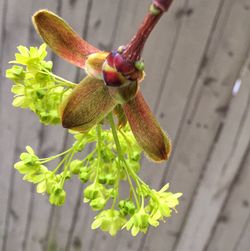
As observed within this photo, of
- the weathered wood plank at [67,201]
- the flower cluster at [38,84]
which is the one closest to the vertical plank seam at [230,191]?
the weathered wood plank at [67,201]

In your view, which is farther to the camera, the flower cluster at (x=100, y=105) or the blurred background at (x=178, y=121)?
the blurred background at (x=178, y=121)

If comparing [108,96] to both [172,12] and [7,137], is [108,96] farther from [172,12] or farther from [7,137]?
[7,137]

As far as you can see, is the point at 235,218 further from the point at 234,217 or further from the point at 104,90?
the point at 104,90

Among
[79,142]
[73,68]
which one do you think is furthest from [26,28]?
[79,142]

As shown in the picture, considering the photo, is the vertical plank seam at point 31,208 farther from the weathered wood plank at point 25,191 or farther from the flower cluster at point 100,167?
the flower cluster at point 100,167

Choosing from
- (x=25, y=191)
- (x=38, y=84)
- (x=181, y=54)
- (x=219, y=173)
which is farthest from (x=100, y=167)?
(x=25, y=191)
